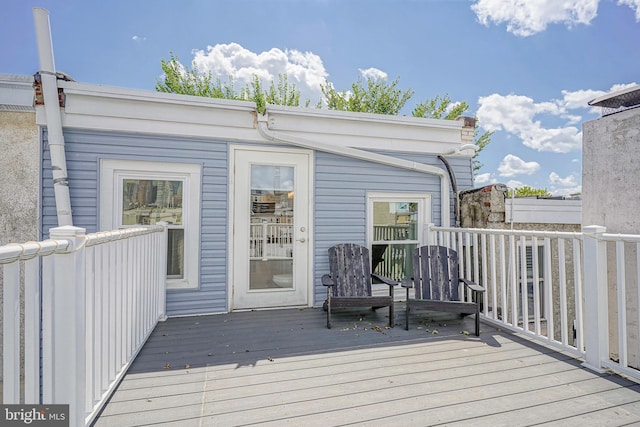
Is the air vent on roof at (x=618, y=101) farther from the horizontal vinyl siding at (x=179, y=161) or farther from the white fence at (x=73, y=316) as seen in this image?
the white fence at (x=73, y=316)

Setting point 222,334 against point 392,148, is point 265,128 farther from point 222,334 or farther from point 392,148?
point 222,334

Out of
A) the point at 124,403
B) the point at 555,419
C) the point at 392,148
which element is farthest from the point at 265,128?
the point at 555,419

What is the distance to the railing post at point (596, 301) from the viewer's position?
8.39ft

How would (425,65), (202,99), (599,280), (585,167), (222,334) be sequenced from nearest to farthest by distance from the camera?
(599,280)
(222,334)
(585,167)
(202,99)
(425,65)

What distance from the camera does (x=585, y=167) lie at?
3.80 meters

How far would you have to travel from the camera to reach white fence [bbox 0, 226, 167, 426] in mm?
1121

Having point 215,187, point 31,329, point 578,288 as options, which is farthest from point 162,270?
point 578,288

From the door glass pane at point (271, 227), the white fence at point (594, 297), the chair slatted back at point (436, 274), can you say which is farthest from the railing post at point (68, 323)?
the chair slatted back at point (436, 274)

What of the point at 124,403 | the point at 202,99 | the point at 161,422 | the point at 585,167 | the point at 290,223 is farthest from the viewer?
the point at 290,223

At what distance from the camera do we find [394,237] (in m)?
5.00

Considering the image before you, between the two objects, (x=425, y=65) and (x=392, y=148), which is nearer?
(x=392, y=148)

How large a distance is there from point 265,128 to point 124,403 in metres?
3.31

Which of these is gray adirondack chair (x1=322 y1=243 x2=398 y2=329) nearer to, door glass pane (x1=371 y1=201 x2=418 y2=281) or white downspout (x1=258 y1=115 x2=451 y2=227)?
door glass pane (x1=371 y1=201 x2=418 y2=281)

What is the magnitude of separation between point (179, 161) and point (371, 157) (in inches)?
103
